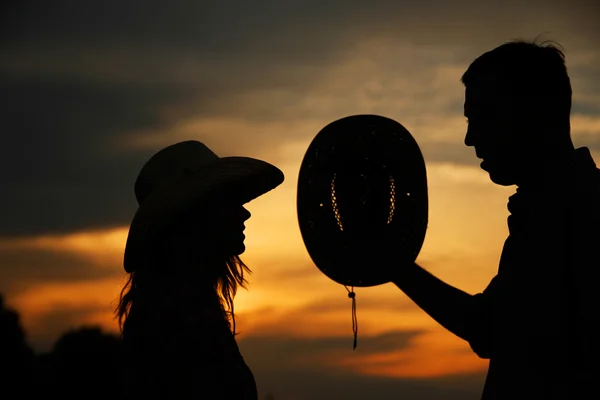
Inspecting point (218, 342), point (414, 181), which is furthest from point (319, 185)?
point (218, 342)

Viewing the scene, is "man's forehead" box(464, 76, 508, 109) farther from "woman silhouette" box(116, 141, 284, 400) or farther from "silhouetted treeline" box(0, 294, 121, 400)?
"silhouetted treeline" box(0, 294, 121, 400)

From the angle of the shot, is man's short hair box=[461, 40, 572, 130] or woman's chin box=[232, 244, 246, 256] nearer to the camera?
man's short hair box=[461, 40, 572, 130]

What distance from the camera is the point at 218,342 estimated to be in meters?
5.84

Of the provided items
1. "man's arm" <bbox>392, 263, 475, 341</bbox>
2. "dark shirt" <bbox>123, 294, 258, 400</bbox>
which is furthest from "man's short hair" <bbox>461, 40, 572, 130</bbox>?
"dark shirt" <bbox>123, 294, 258, 400</bbox>

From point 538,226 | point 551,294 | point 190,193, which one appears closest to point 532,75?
point 538,226

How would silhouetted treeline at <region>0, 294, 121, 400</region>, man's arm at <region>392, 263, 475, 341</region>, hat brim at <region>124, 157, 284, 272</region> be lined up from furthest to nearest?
silhouetted treeline at <region>0, 294, 121, 400</region>, hat brim at <region>124, 157, 284, 272</region>, man's arm at <region>392, 263, 475, 341</region>

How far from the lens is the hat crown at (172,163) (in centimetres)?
612

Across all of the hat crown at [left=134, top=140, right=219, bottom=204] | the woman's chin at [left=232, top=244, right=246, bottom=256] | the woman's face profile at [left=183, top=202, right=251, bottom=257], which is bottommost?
the woman's chin at [left=232, top=244, right=246, bottom=256]

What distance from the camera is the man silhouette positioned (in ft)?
12.1

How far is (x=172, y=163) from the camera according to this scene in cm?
614

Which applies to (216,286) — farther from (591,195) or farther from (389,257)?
(591,195)

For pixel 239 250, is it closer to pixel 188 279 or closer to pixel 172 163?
pixel 188 279

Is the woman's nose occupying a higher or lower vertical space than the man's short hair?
higher

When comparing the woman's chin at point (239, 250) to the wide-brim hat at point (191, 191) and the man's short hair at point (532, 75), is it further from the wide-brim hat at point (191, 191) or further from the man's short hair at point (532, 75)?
the man's short hair at point (532, 75)
